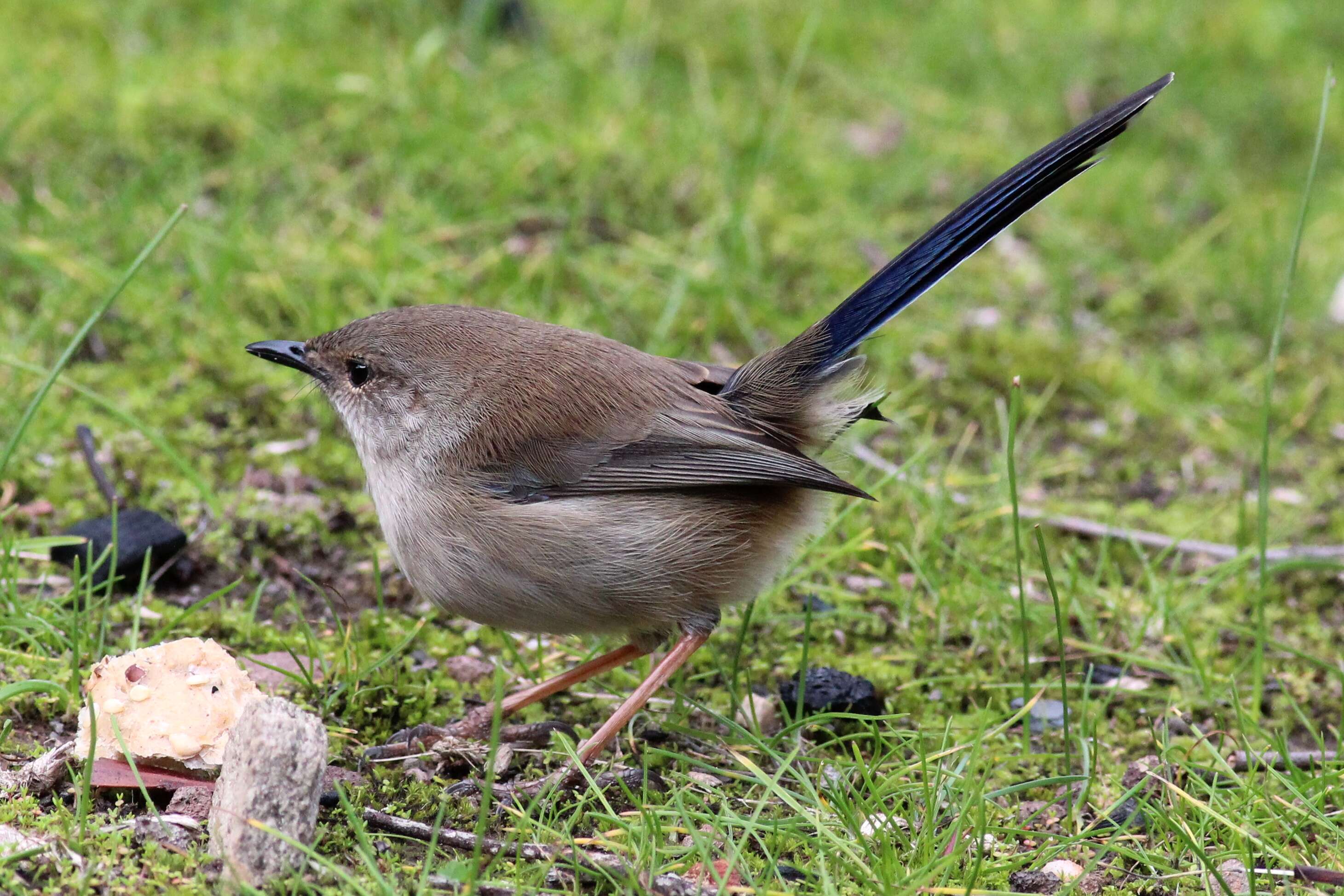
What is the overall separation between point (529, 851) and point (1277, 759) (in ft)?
7.16

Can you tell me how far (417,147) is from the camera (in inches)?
266

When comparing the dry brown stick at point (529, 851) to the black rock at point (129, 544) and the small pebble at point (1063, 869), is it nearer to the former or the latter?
the small pebble at point (1063, 869)

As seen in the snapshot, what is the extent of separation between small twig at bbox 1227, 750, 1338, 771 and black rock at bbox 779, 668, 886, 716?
1.02 m

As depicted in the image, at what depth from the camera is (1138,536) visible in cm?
512

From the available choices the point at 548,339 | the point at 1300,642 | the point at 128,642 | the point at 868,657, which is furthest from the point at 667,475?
the point at 1300,642

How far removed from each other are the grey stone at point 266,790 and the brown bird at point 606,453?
88 cm

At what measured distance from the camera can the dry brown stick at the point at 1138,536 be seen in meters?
5.08

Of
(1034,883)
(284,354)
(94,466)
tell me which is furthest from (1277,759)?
(94,466)

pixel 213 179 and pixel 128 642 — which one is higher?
pixel 213 179

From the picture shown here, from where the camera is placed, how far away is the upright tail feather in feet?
12.3

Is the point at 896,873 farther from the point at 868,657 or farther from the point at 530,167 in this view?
the point at 530,167

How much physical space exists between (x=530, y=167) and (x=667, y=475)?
3.30 meters

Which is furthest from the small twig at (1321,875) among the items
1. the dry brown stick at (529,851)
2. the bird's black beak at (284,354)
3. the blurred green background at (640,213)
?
the bird's black beak at (284,354)

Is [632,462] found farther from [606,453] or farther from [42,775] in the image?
[42,775]
